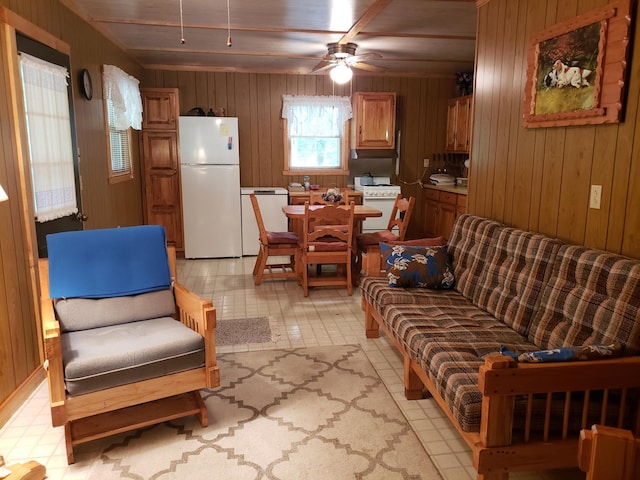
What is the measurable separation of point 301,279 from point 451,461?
2.87m

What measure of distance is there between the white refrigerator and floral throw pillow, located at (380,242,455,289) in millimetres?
3247

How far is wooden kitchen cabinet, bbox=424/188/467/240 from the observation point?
5758 millimetres

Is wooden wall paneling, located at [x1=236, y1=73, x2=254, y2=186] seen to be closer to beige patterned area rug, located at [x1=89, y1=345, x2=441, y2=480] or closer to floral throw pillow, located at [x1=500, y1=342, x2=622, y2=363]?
beige patterned area rug, located at [x1=89, y1=345, x2=441, y2=480]

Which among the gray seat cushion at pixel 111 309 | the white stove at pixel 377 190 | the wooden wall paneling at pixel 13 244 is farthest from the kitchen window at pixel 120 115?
the white stove at pixel 377 190

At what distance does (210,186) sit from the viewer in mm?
5898

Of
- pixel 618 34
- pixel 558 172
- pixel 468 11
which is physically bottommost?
pixel 558 172

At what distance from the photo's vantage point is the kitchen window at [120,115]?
14.4ft

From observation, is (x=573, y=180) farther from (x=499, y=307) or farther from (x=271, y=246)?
(x=271, y=246)

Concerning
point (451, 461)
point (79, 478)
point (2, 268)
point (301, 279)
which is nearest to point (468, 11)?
point (301, 279)

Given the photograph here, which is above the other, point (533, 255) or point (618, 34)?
point (618, 34)

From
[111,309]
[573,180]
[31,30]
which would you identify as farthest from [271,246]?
[573,180]

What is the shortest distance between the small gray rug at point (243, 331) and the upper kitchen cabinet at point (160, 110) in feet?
9.91

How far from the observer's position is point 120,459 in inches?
84.8

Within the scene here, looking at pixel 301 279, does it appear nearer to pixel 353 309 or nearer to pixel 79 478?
pixel 353 309
